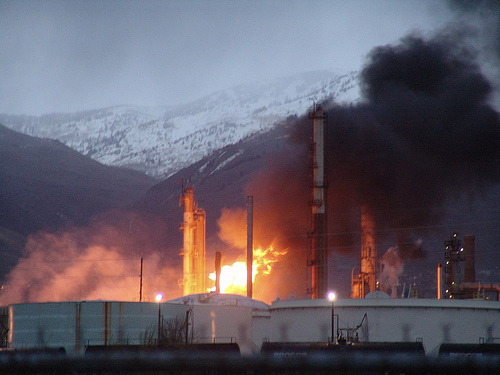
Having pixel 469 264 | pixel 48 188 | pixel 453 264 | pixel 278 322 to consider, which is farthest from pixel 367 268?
pixel 48 188

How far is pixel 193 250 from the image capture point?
182 ft

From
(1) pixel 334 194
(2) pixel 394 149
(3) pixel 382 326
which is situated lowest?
(3) pixel 382 326

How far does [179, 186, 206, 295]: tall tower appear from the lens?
54812mm

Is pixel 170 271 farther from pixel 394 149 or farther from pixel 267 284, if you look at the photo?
pixel 394 149

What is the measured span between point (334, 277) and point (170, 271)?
2520cm

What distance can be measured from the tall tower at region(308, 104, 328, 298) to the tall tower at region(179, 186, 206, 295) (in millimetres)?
10638

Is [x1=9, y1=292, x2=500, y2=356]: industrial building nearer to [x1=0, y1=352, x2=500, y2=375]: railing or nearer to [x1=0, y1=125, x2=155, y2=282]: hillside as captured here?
[x1=0, y1=352, x2=500, y2=375]: railing

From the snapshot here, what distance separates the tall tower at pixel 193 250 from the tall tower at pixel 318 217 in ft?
34.9

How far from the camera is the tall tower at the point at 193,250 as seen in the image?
54.8m

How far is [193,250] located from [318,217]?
39.3 feet

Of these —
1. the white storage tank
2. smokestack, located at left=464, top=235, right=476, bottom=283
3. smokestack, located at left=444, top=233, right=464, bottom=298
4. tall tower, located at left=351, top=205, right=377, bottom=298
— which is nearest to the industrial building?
the white storage tank

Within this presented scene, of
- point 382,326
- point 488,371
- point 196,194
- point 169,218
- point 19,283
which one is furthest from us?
point 196,194

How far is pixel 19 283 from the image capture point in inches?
3167

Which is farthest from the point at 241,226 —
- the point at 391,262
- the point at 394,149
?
the point at 394,149
